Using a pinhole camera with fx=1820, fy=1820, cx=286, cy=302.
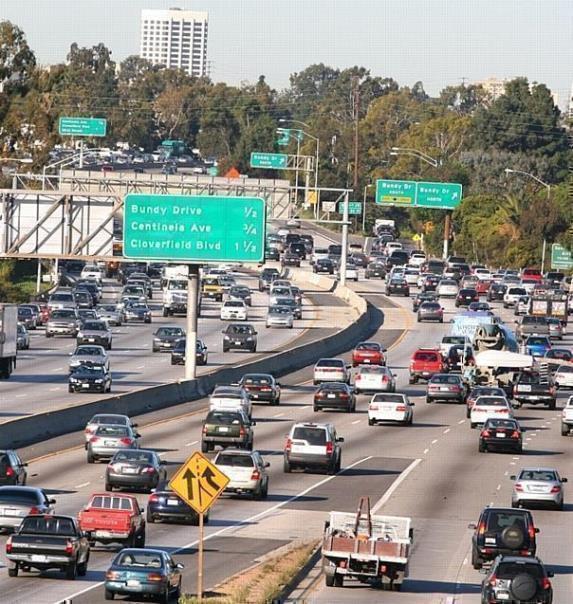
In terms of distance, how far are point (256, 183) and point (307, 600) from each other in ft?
257

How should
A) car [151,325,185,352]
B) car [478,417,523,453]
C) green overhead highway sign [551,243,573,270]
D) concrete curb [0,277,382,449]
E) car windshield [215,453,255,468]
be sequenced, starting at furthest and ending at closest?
green overhead highway sign [551,243,573,270]
car [151,325,185,352]
car [478,417,523,453]
concrete curb [0,277,382,449]
car windshield [215,453,255,468]

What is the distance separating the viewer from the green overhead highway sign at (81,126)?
177125mm

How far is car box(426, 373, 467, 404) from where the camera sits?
73.8m

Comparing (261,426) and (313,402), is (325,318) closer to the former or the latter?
(313,402)

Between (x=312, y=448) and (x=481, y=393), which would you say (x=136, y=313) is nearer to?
(x=481, y=393)

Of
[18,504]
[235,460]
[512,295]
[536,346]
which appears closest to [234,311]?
[512,295]

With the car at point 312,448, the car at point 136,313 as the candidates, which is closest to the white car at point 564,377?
the car at point 312,448

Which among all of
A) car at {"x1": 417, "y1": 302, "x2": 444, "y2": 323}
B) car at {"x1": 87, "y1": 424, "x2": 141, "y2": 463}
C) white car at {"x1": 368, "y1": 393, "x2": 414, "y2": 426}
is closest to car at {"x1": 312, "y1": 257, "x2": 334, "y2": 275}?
car at {"x1": 417, "y1": 302, "x2": 444, "y2": 323}

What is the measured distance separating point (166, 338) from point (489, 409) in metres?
32.4

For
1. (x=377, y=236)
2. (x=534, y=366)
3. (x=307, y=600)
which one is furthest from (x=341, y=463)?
(x=377, y=236)

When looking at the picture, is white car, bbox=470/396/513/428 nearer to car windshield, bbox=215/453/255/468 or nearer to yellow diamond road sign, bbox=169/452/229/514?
car windshield, bbox=215/453/255/468

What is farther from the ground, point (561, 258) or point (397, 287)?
point (561, 258)

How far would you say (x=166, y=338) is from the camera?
9319 centimetres

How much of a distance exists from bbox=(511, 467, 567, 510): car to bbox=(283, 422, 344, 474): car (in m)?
7.38
